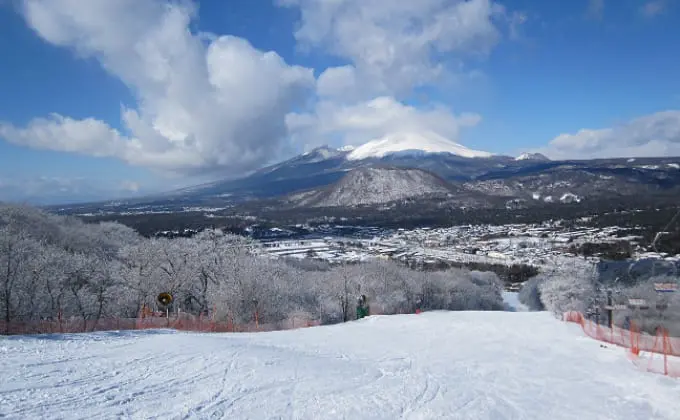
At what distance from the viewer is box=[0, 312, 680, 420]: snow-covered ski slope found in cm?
1111

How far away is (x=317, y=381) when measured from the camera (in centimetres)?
1410

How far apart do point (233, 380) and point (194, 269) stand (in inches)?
1351

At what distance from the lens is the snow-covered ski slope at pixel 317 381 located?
11109 millimetres

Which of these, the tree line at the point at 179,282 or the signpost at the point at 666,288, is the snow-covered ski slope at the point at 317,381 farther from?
the signpost at the point at 666,288

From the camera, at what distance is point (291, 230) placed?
192 meters

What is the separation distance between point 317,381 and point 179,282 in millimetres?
33393

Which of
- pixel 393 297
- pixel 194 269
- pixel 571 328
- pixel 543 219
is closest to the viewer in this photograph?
pixel 571 328

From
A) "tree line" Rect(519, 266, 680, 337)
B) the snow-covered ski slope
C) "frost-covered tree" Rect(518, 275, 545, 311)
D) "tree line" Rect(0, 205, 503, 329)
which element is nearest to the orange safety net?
the snow-covered ski slope

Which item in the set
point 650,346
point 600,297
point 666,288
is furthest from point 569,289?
point 650,346

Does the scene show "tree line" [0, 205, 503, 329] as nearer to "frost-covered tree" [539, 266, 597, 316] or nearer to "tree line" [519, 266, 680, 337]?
"tree line" [519, 266, 680, 337]

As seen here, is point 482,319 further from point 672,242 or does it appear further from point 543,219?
point 543,219

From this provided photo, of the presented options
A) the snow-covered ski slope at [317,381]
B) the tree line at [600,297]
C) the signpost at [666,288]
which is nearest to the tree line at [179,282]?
the tree line at [600,297]

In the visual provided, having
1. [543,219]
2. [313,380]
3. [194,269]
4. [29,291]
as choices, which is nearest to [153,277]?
[194,269]

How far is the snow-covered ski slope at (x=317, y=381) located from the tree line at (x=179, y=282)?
13.2 m
